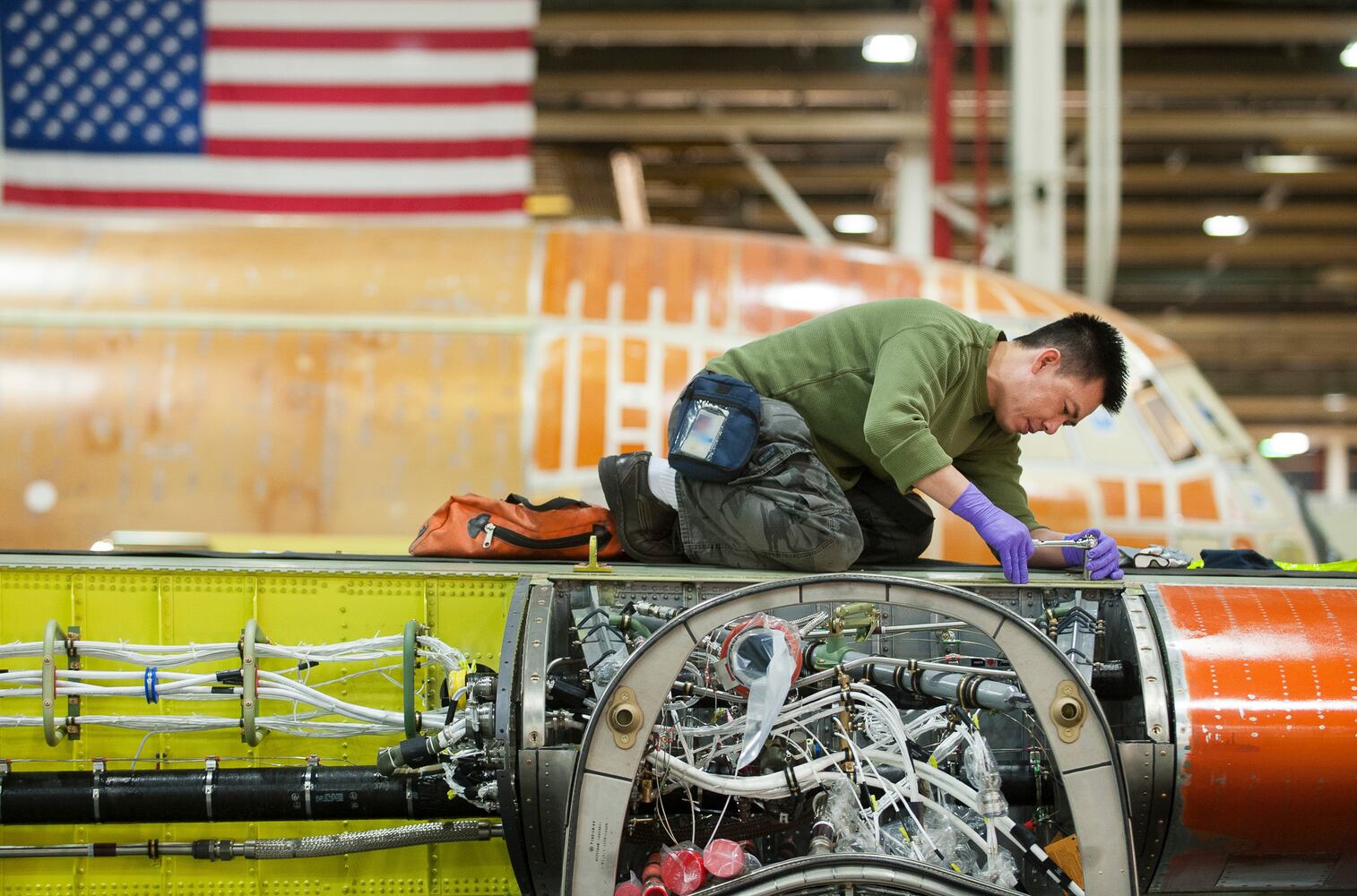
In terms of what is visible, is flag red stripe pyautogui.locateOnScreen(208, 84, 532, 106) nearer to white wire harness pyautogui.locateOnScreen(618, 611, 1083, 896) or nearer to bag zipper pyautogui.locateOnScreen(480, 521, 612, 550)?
bag zipper pyautogui.locateOnScreen(480, 521, 612, 550)

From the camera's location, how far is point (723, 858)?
335 centimetres

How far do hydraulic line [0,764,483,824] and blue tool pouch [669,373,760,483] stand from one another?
127 cm

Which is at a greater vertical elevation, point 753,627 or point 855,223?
point 855,223

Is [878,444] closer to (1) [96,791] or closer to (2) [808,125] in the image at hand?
(1) [96,791]

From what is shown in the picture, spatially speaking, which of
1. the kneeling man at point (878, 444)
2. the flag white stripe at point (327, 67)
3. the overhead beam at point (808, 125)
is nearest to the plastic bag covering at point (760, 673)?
the kneeling man at point (878, 444)

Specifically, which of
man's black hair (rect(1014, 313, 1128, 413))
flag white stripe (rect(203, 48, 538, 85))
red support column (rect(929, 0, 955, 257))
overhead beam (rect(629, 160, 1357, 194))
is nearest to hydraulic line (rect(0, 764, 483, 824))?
man's black hair (rect(1014, 313, 1128, 413))

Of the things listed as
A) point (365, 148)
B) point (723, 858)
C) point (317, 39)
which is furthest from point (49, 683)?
point (317, 39)

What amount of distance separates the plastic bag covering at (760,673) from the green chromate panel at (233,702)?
3.30 feet

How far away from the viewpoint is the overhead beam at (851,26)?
1356 cm

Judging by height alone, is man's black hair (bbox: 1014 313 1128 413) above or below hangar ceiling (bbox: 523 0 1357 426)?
below

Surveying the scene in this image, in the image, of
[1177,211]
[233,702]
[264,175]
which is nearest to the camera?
[233,702]

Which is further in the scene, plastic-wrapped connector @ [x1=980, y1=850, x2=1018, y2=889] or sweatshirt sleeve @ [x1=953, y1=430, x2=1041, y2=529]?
sweatshirt sleeve @ [x1=953, y1=430, x2=1041, y2=529]

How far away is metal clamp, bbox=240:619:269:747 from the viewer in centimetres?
401

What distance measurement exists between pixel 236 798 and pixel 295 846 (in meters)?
0.27
